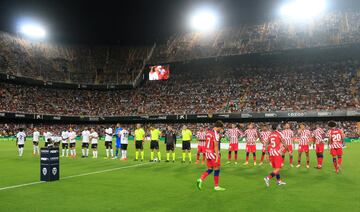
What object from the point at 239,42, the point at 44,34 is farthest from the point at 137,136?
the point at 44,34

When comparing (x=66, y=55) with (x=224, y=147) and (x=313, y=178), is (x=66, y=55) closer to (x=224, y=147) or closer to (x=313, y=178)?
(x=224, y=147)

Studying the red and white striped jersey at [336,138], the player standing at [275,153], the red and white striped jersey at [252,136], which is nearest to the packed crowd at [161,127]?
the red and white striped jersey at [252,136]

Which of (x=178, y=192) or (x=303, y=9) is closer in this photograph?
(x=178, y=192)

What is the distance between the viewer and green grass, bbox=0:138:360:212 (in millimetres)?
9406

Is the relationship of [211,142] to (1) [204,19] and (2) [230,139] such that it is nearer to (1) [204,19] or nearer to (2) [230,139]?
(2) [230,139]

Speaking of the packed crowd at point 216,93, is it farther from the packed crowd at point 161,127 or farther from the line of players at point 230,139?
the line of players at point 230,139

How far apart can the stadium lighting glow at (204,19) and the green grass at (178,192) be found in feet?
165

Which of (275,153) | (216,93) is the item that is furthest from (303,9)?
(275,153)

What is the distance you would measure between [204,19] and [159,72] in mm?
13389

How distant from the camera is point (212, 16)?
64438mm

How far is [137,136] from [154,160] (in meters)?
1.95

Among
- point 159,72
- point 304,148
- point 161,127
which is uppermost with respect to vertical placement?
point 159,72

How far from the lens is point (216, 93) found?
6150 cm

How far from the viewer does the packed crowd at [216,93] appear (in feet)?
174
